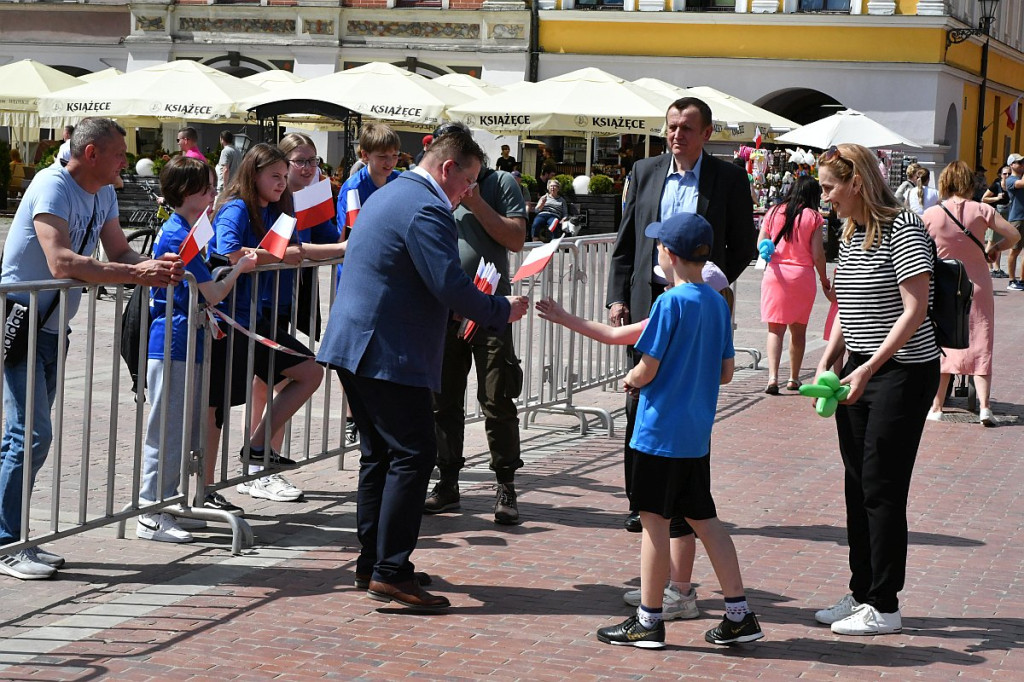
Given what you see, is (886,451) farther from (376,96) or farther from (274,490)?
(376,96)

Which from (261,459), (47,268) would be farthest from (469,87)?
(47,268)

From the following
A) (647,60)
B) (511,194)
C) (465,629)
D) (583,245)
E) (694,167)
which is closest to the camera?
(465,629)

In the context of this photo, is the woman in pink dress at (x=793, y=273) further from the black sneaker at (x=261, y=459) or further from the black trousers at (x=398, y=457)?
the black trousers at (x=398, y=457)

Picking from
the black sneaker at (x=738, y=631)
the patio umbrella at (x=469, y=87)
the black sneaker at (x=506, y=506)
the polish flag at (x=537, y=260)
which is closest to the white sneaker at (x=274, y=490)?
the black sneaker at (x=506, y=506)

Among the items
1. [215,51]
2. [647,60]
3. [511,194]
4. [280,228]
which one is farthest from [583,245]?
[215,51]

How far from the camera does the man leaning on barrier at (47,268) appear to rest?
571 centimetres

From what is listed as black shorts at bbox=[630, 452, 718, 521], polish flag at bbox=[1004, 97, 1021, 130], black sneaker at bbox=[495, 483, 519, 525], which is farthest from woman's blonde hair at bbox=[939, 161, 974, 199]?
polish flag at bbox=[1004, 97, 1021, 130]

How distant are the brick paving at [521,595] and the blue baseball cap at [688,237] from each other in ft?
4.76

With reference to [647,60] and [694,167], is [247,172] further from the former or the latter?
[647,60]

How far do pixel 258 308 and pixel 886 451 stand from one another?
10.2 ft

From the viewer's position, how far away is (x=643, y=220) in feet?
22.2

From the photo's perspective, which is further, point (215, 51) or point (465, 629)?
point (215, 51)

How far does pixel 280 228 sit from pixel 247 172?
514 millimetres

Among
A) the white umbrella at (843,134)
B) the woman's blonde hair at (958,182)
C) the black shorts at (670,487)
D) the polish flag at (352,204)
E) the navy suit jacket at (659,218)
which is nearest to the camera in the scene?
the black shorts at (670,487)
